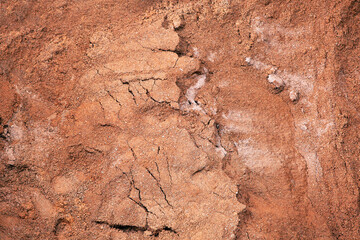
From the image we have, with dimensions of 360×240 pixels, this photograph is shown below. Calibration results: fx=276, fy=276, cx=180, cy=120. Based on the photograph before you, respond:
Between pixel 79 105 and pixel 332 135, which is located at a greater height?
pixel 79 105

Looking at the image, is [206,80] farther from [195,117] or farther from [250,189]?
[250,189]

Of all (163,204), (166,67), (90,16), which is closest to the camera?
(163,204)

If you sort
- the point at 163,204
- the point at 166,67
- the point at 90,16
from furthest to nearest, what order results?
the point at 90,16
the point at 166,67
the point at 163,204

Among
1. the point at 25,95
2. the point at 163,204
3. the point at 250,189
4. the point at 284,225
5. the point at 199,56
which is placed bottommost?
the point at 284,225

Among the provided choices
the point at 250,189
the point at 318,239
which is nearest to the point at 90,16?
the point at 250,189

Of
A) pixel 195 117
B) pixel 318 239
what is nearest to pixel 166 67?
pixel 195 117

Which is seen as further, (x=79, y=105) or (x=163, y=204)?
(x=79, y=105)
